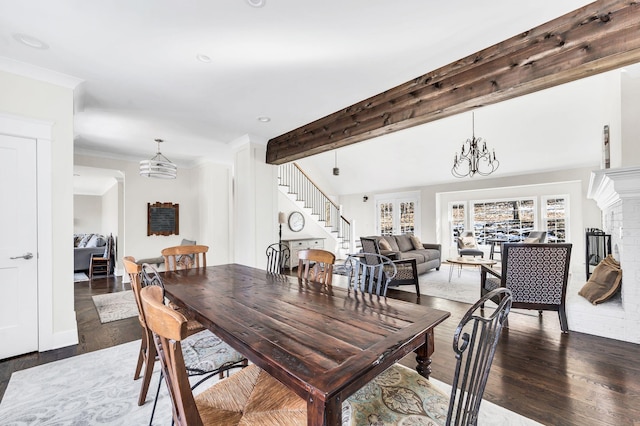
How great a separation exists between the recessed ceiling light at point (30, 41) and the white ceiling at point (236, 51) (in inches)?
1.7

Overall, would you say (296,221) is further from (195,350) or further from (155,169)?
(195,350)

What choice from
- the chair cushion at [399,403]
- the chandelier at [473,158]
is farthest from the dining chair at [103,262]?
the chandelier at [473,158]

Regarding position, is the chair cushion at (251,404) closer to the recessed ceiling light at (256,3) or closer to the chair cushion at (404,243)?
the recessed ceiling light at (256,3)

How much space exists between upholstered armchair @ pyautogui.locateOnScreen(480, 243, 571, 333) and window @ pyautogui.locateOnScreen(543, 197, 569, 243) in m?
4.78

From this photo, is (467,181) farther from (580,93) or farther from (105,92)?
(105,92)

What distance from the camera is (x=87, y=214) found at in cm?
1010

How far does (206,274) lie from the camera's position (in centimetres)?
254

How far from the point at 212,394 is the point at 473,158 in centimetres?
486

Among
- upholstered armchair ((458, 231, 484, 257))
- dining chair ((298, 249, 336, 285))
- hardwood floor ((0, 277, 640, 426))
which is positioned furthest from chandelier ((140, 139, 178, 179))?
upholstered armchair ((458, 231, 484, 257))

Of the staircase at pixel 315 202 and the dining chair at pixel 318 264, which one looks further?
the staircase at pixel 315 202

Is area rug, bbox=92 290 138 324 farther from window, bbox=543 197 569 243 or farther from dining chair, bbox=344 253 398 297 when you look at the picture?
window, bbox=543 197 569 243

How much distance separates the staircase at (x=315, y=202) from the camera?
7387 mm

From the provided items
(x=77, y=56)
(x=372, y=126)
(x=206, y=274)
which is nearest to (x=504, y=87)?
(x=372, y=126)

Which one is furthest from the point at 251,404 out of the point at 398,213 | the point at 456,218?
the point at 398,213
